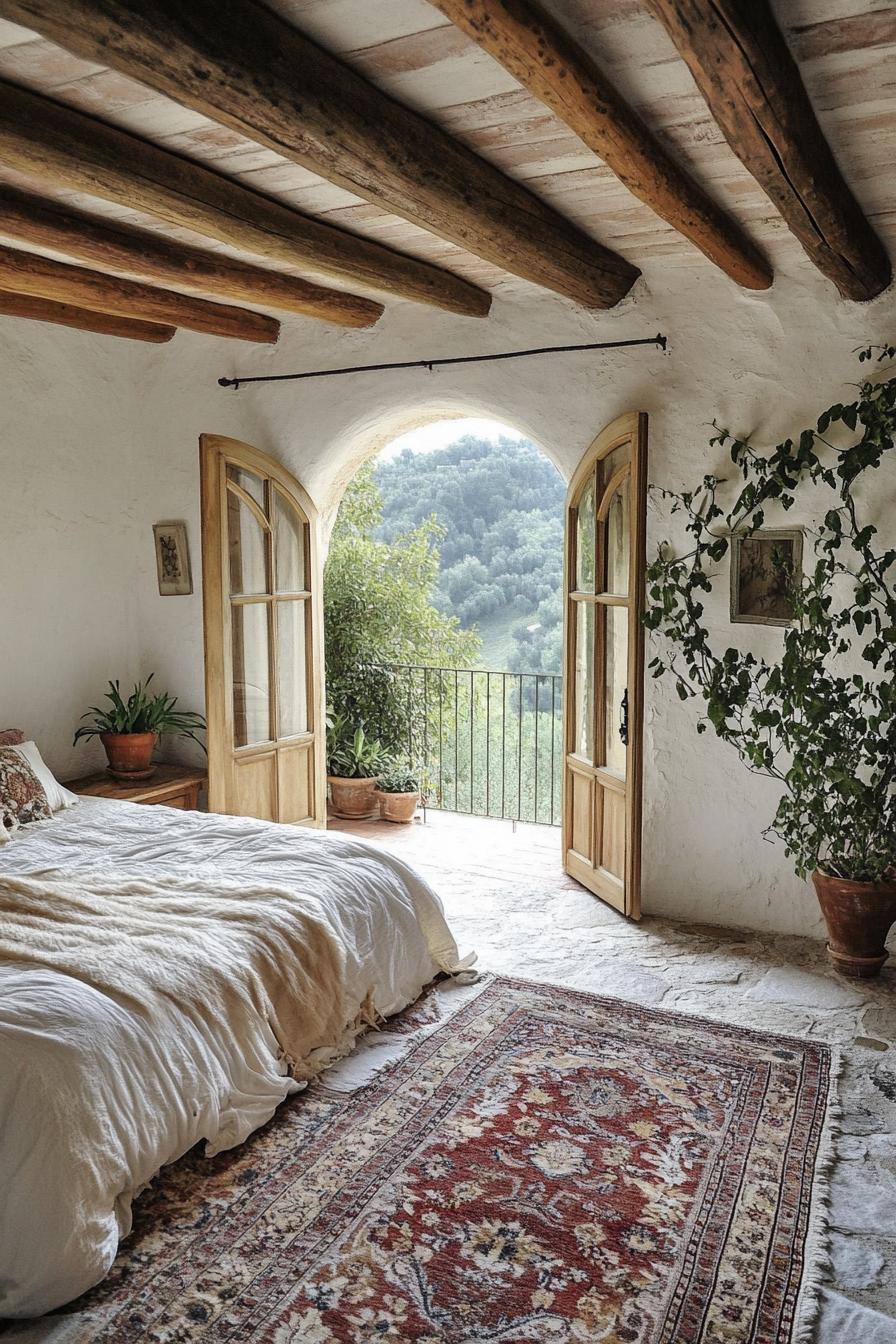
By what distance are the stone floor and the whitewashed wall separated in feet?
1.17

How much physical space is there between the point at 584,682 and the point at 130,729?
2235 mm

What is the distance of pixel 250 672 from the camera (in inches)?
205

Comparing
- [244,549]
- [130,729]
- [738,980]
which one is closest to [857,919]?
[738,980]

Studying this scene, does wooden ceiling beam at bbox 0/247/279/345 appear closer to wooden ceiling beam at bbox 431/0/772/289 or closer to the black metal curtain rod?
the black metal curtain rod

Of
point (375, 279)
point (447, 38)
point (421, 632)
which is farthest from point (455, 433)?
point (447, 38)

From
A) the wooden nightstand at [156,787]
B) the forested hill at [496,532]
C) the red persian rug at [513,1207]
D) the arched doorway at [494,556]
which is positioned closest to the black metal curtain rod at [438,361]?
the wooden nightstand at [156,787]

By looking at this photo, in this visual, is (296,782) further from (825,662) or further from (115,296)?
(825,662)

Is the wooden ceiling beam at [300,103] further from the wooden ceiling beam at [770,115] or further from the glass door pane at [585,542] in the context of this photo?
the glass door pane at [585,542]

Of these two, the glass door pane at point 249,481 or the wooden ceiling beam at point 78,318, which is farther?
the glass door pane at point 249,481

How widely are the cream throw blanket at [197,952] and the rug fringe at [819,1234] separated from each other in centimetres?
140

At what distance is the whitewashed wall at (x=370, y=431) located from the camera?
4.28m

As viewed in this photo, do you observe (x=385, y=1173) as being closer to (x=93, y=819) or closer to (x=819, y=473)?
(x=93, y=819)

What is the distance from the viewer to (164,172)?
2883mm

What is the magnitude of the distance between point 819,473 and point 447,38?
88.9 inches
